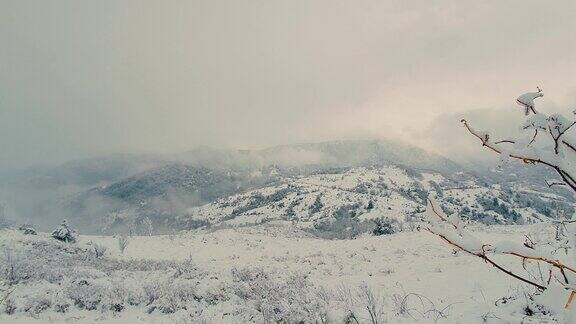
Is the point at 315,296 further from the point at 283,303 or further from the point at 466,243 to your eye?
the point at 466,243

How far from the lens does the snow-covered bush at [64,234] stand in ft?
112

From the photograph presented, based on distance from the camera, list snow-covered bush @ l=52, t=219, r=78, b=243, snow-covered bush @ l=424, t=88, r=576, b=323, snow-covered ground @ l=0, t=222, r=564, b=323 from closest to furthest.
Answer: snow-covered bush @ l=424, t=88, r=576, b=323 < snow-covered ground @ l=0, t=222, r=564, b=323 < snow-covered bush @ l=52, t=219, r=78, b=243

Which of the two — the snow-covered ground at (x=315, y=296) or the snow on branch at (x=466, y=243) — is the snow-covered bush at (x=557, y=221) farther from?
the snow-covered ground at (x=315, y=296)

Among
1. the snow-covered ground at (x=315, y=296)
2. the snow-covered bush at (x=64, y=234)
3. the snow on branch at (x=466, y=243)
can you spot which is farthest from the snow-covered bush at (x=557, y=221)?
the snow-covered bush at (x=64, y=234)

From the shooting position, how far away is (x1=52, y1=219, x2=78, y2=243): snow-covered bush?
1350 inches

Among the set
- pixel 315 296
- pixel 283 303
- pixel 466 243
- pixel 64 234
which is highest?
pixel 466 243

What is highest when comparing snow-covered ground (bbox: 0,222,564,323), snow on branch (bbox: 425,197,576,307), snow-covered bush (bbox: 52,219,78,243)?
snow on branch (bbox: 425,197,576,307)

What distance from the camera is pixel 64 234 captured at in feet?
113

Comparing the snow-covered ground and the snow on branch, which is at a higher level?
the snow on branch

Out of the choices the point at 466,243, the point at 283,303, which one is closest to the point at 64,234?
the point at 283,303

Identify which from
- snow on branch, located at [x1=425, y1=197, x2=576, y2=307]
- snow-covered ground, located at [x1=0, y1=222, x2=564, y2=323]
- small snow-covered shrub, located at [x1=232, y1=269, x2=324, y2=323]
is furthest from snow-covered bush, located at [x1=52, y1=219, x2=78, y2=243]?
snow on branch, located at [x1=425, y1=197, x2=576, y2=307]

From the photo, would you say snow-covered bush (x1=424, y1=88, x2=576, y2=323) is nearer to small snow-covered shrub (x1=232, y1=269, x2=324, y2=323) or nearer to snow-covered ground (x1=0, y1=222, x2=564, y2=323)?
snow-covered ground (x1=0, y1=222, x2=564, y2=323)

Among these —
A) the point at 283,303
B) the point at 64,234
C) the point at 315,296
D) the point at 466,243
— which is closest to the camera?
the point at 466,243

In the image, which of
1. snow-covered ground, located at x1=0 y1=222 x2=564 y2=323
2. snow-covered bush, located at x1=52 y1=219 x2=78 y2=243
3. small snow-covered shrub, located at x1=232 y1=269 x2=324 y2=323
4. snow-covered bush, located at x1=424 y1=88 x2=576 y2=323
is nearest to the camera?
snow-covered bush, located at x1=424 y1=88 x2=576 y2=323
